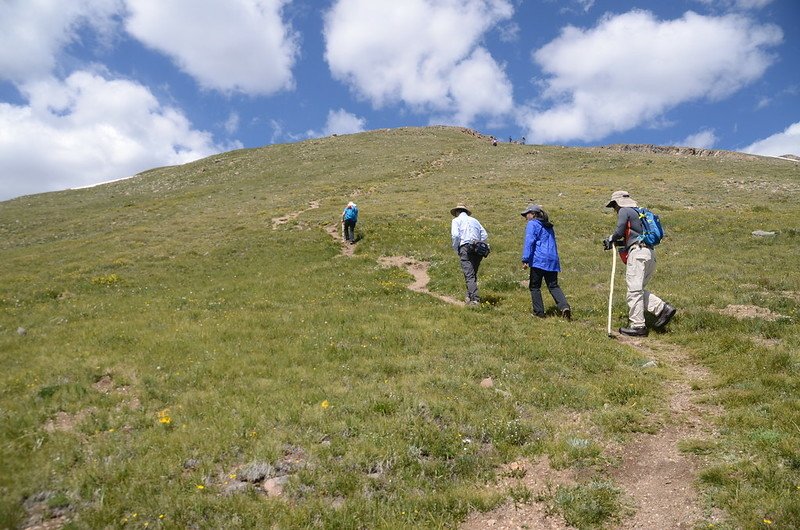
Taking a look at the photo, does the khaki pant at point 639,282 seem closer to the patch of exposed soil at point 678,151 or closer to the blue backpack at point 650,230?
the blue backpack at point 650,230

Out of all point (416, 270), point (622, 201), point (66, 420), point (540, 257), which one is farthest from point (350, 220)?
point (66, 420)

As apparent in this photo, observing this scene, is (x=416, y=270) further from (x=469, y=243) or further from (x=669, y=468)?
(x=669, y=468)

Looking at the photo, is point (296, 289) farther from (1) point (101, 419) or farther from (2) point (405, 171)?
(2) point (405, 171)

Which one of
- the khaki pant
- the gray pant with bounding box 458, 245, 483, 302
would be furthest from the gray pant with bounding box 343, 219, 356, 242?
the khaki pant

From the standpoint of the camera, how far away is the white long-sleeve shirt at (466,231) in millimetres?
15711

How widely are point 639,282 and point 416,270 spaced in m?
11.6

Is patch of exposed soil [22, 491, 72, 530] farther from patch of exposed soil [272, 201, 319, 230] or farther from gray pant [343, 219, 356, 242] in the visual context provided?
patch of exposed soil [272, 201, 319, 230]

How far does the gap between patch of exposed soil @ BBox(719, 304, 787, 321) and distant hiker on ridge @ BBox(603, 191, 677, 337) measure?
2099 mm

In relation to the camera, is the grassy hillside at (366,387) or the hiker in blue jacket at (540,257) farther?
the hiker in blue jacket at (540,257)

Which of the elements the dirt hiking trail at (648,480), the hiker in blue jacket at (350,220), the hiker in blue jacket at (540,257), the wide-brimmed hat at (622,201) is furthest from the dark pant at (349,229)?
the dirt hiking trail at (648,480)

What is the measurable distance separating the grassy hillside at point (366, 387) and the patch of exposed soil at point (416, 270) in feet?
2.06

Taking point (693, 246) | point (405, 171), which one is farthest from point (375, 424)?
point (405, 171)

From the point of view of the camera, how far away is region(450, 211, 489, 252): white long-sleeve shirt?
15711mm

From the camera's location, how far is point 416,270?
22578 millimetres
